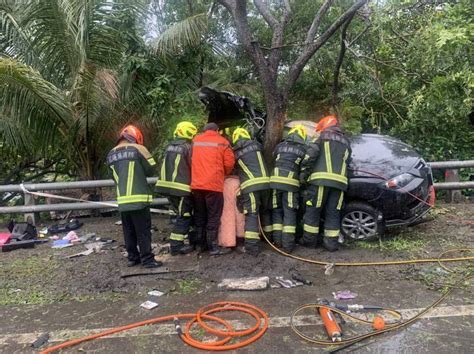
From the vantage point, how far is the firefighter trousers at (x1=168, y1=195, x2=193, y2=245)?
19.4 ft

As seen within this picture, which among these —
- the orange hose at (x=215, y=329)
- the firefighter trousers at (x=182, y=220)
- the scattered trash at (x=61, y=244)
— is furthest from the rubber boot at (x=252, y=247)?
the scattered trash at (x=61, y=244)

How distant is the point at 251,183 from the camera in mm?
5805

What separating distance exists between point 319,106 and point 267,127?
4.62 m

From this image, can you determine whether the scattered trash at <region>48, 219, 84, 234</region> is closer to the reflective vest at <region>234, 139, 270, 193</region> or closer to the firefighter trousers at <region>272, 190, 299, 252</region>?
the reflective vest at <region>234, 139, 270, 193</region>

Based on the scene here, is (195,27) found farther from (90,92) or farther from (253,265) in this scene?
(253,265)

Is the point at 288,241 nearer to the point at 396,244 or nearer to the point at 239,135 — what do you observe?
the point at 396,244

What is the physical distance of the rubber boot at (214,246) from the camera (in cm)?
587

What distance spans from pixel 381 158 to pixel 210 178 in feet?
8.07

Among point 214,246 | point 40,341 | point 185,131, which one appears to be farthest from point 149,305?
point 185,131

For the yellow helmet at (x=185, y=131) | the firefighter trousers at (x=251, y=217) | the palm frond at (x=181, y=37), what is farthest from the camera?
the palm frond at (x=181, y=37)

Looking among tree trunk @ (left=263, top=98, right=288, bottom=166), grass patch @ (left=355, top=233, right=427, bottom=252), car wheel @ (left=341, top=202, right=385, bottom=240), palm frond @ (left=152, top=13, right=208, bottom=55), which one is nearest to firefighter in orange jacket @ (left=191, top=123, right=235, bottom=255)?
tree trunk @ (left=263, top=98, right=288, bottom=166)

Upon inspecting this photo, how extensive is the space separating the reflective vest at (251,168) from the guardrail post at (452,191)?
14.1 ft

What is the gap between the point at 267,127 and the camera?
6680 millimetres

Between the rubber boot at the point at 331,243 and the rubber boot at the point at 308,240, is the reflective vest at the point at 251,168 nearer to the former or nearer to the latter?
the rubber boot at the point at 308,240
